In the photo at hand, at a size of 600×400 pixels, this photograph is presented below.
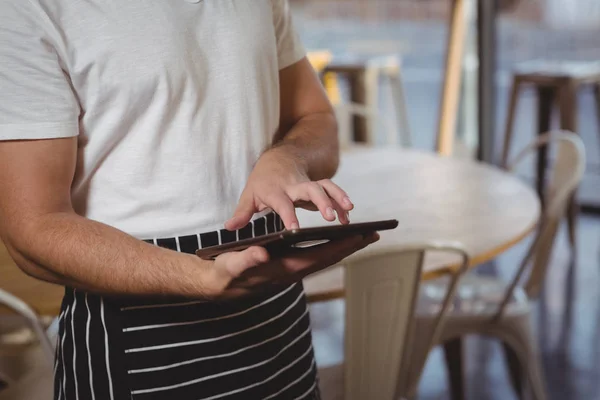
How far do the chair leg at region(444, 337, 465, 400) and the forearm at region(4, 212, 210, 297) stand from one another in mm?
1566

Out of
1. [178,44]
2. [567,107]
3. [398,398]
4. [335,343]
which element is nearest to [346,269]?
[398,398]

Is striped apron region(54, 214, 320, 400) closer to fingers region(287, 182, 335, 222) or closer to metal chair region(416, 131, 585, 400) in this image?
fingers region(287, 182, 335, 222)

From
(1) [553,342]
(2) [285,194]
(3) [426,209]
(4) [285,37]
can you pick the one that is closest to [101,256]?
(2) [285,194]

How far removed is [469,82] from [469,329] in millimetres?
3065

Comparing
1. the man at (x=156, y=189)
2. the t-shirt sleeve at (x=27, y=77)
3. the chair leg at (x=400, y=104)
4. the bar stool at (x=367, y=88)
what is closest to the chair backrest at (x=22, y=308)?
the man at (x=156, y=189)

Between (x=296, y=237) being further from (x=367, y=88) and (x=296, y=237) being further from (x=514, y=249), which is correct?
(x=367, y=88)

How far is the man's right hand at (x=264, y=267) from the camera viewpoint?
2.58 feet

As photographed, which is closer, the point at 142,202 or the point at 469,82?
the point at 142,202

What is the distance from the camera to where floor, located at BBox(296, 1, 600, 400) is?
9.07 feet

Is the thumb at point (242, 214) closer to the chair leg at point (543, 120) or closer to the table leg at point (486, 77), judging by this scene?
the chair leg at point (543, 120)

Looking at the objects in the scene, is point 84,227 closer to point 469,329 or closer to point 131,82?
point 131,82

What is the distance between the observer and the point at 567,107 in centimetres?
395

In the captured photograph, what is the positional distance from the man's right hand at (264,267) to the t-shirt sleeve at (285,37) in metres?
0.42

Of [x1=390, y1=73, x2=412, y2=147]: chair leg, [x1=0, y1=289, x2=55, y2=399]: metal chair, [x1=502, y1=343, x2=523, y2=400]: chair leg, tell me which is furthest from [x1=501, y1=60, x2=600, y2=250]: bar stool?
[x1=0, y1=289, x2=55, y2=399]: metal chair
